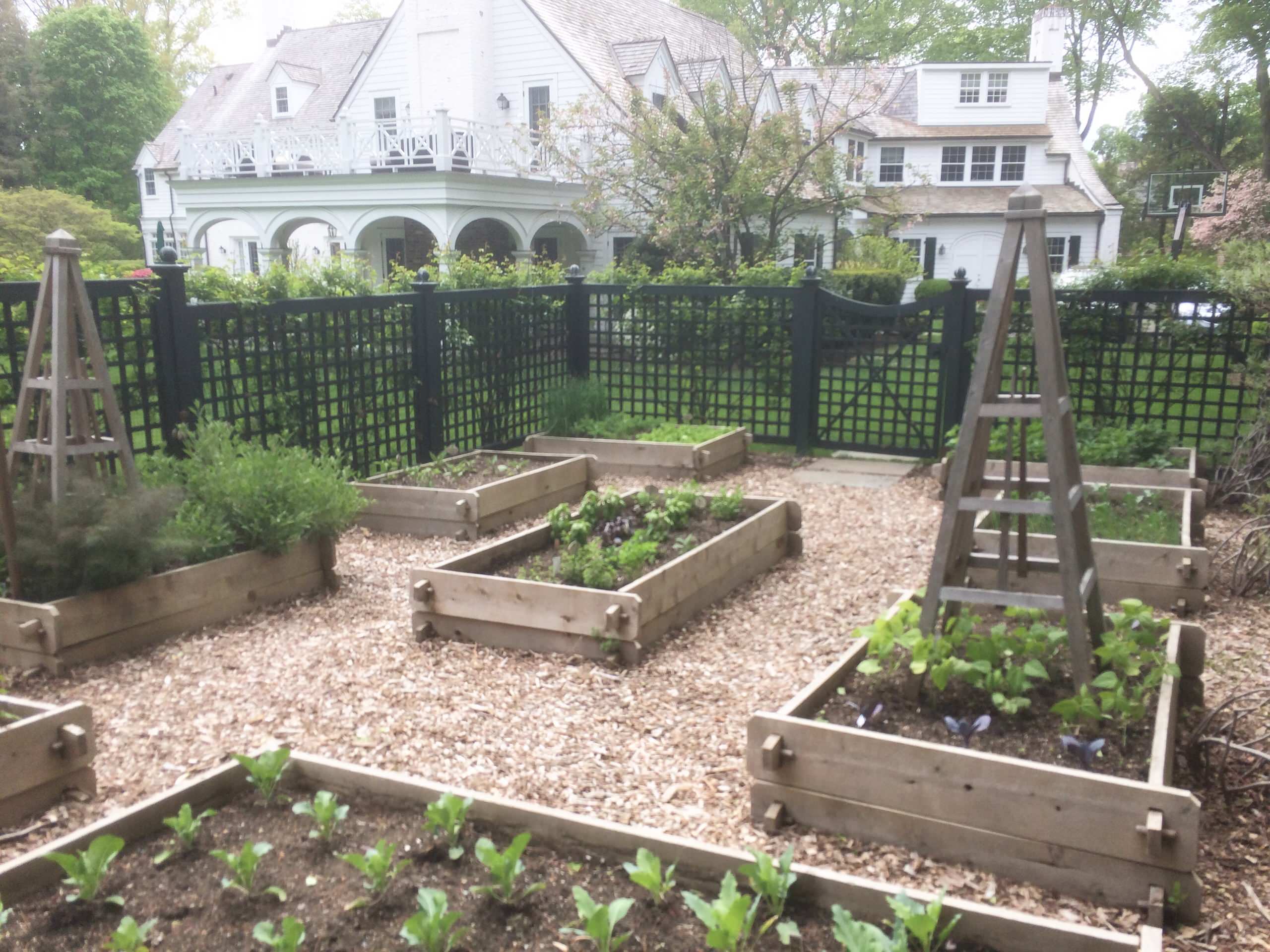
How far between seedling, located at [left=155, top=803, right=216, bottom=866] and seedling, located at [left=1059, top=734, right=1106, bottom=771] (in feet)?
7.69

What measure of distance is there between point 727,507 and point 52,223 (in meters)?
21.1

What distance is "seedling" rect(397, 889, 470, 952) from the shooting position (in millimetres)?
2078

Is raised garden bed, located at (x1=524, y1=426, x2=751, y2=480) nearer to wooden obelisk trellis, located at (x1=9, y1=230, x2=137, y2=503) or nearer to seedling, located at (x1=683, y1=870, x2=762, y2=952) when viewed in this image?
wooden obelisk trellis, located at (x1=9, y1=230, x2=137, y2=503)

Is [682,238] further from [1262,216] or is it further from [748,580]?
[1262,216]

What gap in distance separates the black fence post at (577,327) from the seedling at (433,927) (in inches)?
305

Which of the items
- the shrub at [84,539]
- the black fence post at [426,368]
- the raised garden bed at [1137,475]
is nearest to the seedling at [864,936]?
the shrub at [84,539]

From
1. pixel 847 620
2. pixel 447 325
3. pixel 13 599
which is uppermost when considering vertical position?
pixel 447 325

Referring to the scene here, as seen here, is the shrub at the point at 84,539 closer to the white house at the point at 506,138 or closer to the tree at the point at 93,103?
the white house at the point at 506,138

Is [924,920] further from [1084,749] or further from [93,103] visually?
[93,103]

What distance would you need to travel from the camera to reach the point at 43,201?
859 inches

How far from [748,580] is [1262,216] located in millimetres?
21390

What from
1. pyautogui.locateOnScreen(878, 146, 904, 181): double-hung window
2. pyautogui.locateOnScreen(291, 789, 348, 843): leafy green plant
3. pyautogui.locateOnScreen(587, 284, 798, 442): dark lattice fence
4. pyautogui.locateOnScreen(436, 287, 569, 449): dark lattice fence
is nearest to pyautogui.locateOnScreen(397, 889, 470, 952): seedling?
pyautogui.locateOnScreen(291, 789, 348, 843): leafy green plant

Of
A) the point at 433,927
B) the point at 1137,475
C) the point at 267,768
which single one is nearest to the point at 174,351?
the point at 267,768

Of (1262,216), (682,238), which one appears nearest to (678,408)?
(682,238)
